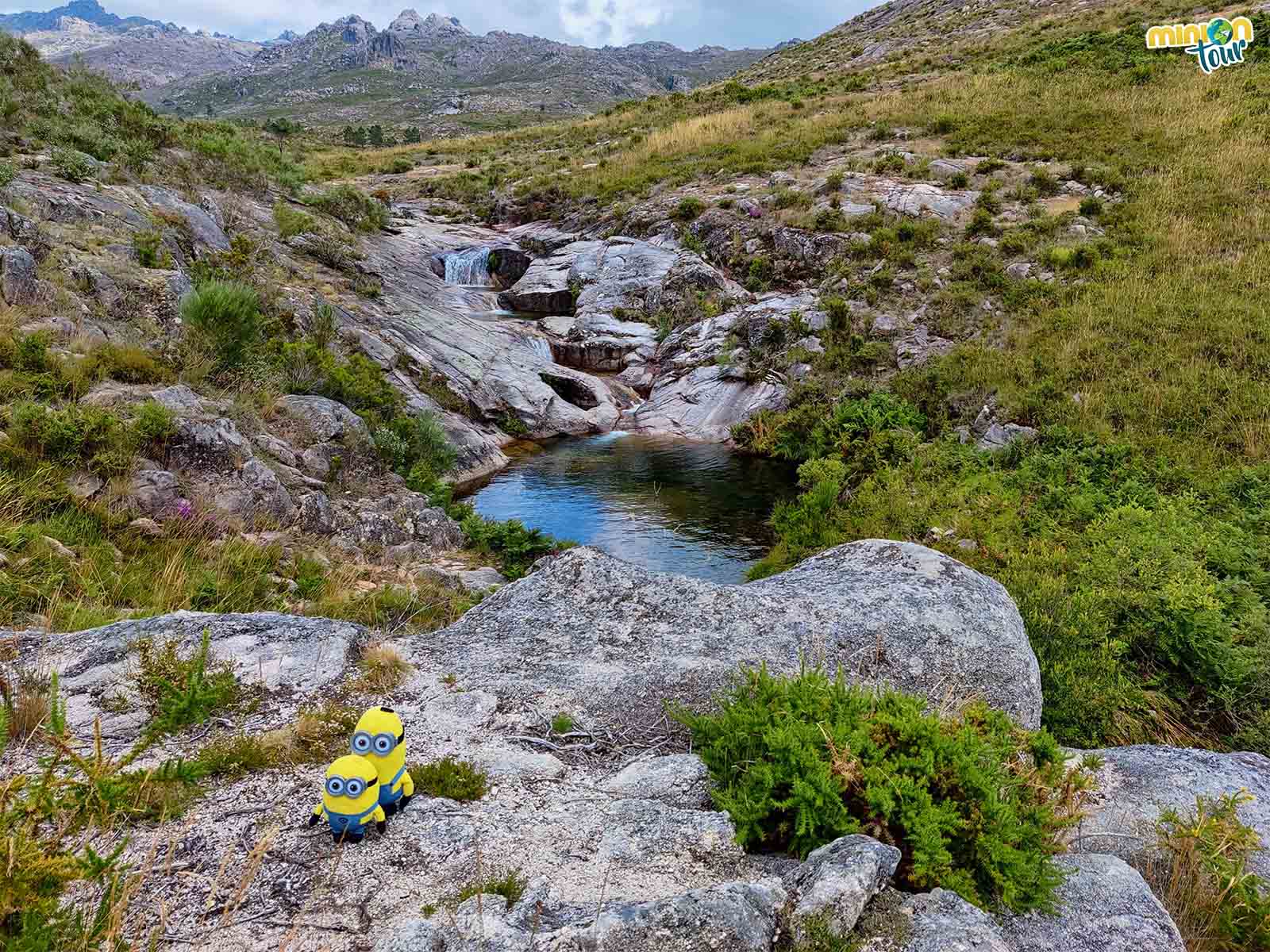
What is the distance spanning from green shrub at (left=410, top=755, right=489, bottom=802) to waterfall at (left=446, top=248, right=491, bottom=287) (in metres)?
26.5

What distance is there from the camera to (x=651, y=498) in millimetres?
14875

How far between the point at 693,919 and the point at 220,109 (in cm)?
20804

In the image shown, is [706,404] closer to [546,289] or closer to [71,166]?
[546,289]

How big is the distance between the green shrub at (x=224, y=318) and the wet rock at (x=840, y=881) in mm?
11642

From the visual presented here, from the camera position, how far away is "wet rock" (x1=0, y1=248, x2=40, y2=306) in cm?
948

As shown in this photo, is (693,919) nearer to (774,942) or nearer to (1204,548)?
(774,942)

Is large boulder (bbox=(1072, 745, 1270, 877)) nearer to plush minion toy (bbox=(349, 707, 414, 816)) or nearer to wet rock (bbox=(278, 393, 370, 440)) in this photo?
plush minion toy (bbox=(349, 707, 414, 816))

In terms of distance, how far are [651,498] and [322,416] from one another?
690cm

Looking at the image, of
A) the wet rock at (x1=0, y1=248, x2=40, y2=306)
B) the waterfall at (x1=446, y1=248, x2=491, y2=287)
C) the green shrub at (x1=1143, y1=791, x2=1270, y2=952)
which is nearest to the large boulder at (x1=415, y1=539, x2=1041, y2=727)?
the green shrub at (x1=1143, y1=791, x2=1270, y2=952)

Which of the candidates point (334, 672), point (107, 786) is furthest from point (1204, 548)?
point (107, 786)

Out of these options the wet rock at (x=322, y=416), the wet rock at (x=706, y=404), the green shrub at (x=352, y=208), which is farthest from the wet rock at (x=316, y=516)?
the green shrub at (x=352, y=208)

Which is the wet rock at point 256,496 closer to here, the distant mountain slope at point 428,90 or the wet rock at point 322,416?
the wet rock at point 322,416

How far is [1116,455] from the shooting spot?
11.3m

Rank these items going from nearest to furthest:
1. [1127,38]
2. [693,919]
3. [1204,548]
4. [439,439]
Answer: [693,919] → [1204,548] → [439,439] → [1127,38]
